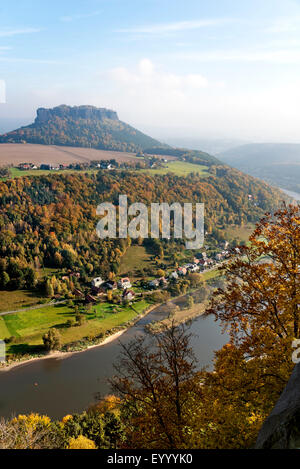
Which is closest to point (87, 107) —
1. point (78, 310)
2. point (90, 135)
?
point (90, 135)

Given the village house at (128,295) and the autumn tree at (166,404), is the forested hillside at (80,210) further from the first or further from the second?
the autumn tree at (166,404)

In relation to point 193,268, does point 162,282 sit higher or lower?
lower

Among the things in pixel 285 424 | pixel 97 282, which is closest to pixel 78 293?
pixel 97 282

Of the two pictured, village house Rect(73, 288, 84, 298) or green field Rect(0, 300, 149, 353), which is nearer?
green field Rect(0, 300, 149, 353)

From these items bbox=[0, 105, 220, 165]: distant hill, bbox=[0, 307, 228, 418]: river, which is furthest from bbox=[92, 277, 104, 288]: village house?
bbox=[0, 105, 220, 165]: distant hill

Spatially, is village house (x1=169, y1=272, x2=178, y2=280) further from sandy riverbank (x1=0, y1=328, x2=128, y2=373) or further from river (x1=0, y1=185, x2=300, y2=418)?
sandy riverbank (x1=0, y1=328, x2=128, y2=373)

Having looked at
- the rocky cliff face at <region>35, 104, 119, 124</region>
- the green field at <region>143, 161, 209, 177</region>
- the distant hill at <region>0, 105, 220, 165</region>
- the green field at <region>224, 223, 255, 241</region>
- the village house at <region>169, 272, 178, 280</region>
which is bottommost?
the village house at <region>169, 272, 178, 280</region>

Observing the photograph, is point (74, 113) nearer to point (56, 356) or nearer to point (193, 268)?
point (193, 268)
